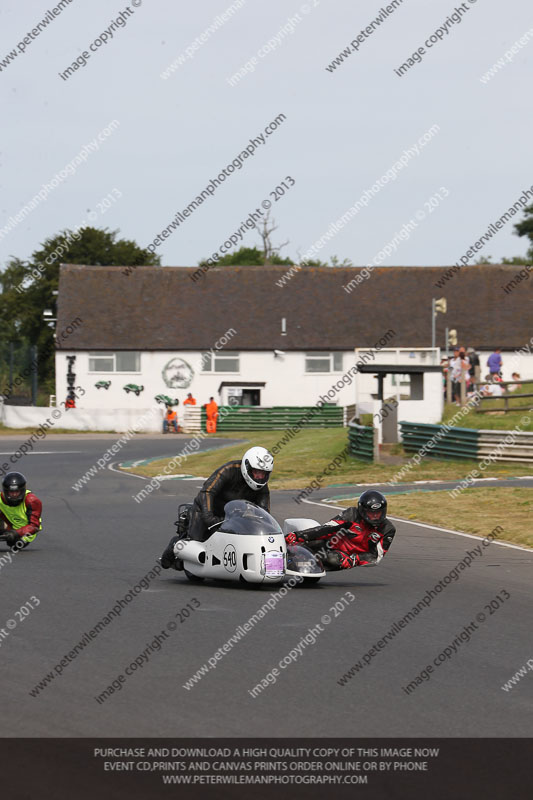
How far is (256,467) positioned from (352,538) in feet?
4.39

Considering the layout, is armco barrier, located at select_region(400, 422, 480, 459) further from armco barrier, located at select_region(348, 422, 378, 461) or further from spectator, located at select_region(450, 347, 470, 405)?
spectator, located at select_region(450, 347, 470, 405)

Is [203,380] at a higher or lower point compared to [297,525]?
higher

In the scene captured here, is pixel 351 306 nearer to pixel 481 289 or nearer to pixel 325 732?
pixel 481 289

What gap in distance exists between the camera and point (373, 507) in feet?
40.1

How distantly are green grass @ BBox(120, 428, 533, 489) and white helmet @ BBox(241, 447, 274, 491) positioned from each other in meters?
15.4

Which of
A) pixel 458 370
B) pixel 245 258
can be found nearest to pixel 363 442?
pixel 458 370

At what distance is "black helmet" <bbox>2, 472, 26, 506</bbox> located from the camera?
14539 mm

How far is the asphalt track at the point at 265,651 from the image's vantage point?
6684mm

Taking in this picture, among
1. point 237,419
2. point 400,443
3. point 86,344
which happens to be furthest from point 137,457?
point 86,344

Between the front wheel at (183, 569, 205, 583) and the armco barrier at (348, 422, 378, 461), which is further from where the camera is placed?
the armco barrier at (348, 422, 378, 461)

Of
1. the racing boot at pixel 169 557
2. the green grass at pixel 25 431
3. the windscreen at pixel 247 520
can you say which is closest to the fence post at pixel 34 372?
the green grass at pixel 25 431

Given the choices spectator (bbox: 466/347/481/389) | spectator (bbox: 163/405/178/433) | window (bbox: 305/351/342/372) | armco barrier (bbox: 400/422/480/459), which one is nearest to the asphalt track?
armco barrier (bbox: 400/422/480/459)

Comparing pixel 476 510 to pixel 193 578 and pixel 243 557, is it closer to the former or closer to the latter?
pixel 193 578
